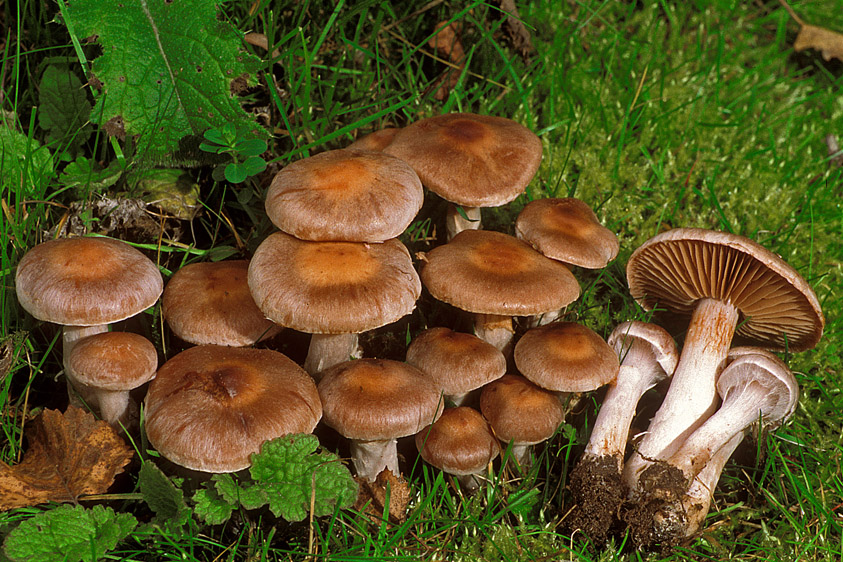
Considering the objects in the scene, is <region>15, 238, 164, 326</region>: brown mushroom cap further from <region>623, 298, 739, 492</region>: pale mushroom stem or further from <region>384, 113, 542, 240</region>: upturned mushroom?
<region>623, 298, 739, 492</region>: pale mushroom stem

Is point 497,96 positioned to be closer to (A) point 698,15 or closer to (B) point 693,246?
(B) point 693,246

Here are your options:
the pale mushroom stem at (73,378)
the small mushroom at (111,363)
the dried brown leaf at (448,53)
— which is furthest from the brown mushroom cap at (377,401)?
the dried brown leaf at (448,53)

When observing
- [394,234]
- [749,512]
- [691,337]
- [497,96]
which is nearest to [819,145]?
[497,96]

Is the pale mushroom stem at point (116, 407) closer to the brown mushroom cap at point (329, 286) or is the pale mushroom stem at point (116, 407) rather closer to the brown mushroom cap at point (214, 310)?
the brown mushroom cap at point (214, 310)

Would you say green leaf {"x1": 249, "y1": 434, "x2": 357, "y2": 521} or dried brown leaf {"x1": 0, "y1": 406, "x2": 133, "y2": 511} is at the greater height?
green leaf {"x1": 249, "y1": 434, "x2": 357, "y2": 521}

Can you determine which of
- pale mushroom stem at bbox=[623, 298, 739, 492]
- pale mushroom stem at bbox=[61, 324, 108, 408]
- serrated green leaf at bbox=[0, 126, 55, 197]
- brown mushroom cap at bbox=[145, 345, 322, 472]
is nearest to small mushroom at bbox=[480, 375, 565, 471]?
pale mushroom stem at bbox=[623, 298, 739, 492]
